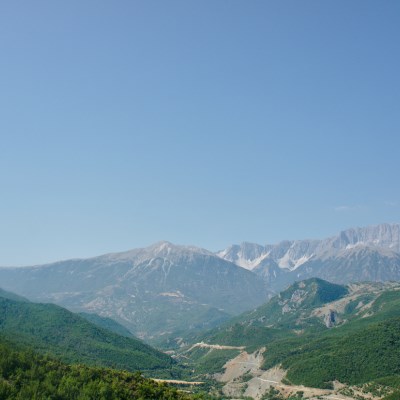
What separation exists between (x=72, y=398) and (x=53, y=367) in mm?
27415

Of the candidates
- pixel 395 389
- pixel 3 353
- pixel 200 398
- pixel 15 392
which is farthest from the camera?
pixel 395 389

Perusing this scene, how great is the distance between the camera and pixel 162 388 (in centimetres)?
14962

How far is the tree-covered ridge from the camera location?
119 metres

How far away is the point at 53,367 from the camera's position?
Result: 145m

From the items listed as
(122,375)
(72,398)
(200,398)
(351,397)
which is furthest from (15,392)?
(351,397)

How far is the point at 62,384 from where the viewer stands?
127938mm

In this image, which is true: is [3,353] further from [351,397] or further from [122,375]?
[351,397]

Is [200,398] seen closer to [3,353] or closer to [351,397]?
[3,353]

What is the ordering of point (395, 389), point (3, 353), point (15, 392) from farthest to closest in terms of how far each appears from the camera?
1. point (395, 389)
2. point (3, 353)
3. point (15, 392)

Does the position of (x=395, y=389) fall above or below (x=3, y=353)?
below

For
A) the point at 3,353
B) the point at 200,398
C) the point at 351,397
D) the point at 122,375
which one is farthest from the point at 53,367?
the point at 351,397

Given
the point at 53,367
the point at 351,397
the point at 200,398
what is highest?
the point at 53,367

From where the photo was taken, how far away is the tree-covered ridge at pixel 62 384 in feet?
392

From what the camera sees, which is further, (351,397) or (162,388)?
(351,397)
